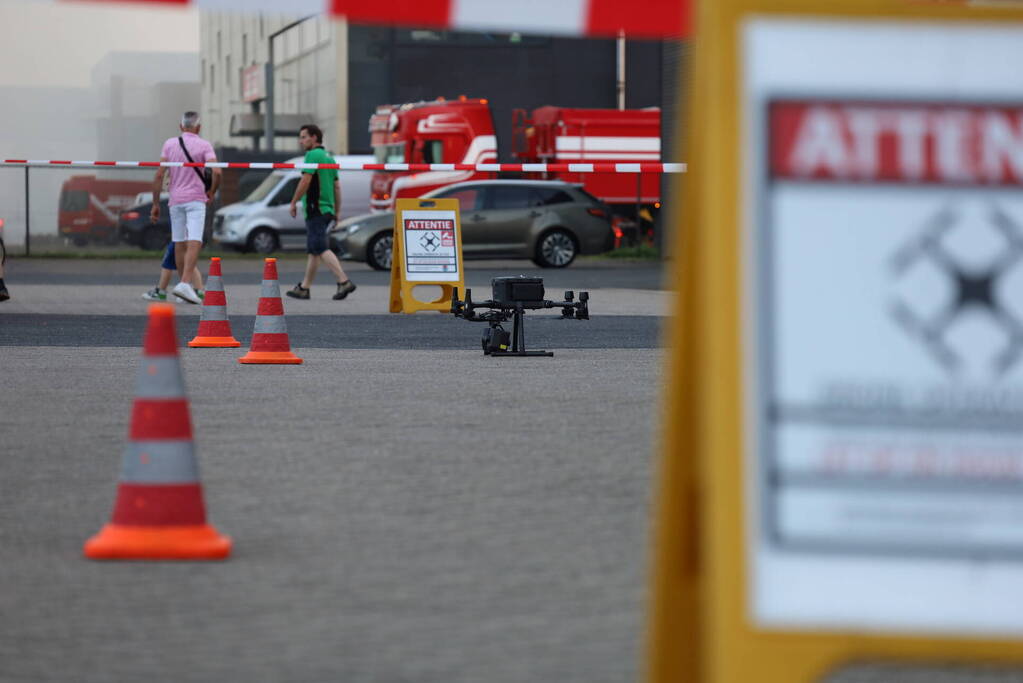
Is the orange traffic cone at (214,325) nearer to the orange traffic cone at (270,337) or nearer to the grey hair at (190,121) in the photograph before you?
the orange traffic cone at (270,337)

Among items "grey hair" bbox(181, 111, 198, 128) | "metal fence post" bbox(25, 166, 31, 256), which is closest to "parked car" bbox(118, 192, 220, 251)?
"metal fence post" bbox(25, 166, 31, 256)

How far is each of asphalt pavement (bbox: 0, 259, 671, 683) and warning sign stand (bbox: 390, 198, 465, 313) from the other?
4820 mm

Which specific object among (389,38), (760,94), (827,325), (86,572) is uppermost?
(389,38)

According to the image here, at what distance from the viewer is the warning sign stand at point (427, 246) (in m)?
18.8

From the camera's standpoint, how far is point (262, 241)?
4100 centimetres

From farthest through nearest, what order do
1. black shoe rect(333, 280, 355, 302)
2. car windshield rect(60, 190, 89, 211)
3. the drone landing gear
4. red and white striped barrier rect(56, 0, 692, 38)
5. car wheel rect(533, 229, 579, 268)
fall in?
car windshield rect(60, 190, 89, 211), car wheel rect(533, 229, 579, 268), black shoe rect(333, 280, 355, 302), the drone landing gear, red and white striped barrier rect(56, 0, 692, 38)

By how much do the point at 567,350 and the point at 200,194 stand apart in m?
5.59

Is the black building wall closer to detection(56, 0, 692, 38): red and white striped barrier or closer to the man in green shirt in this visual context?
the man in green shirt

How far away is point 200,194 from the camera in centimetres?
1900

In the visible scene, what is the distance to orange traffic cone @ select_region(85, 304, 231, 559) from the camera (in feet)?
19.7

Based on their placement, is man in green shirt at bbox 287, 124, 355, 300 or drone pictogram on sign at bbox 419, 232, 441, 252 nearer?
drone pictogram on sign at bbox 419, 232, 441, 252

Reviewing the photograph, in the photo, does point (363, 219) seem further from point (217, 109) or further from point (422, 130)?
point (217, 109)

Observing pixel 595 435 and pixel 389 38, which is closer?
pixel 595 435

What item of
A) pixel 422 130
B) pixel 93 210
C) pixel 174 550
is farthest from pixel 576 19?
pixel 93 210
